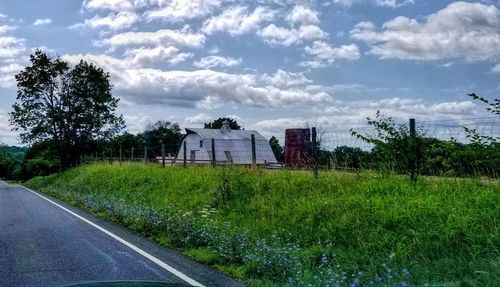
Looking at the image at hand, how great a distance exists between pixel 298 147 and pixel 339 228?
8.53 metres

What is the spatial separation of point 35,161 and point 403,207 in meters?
87.2

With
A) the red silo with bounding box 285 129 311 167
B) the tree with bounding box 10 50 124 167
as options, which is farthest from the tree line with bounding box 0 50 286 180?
the red silo with bounding box 285 129 311 167

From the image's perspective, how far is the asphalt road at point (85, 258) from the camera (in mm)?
7820

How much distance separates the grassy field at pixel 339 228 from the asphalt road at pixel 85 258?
620 mm

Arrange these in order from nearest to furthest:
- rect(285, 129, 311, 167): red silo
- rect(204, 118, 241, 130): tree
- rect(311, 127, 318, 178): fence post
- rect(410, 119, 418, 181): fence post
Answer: rect(410, 119, 418, 181): fence post, rect(311, 127, 318, 178): fence post, rect(285, 129, 311, 167): red silo, rect(204, 118, 241, 130): tree

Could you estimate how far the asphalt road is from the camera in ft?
25.7

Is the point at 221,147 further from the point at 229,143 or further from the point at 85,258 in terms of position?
the point at 85,258

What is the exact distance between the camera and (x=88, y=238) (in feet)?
39.4

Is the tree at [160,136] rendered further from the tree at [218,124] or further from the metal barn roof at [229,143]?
the metal barn roof at [229,143]

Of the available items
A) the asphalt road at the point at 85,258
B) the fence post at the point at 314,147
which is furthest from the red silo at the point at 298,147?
the asphalt road at the point at 85,258

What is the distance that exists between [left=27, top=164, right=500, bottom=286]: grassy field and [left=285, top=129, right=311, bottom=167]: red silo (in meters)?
0.66

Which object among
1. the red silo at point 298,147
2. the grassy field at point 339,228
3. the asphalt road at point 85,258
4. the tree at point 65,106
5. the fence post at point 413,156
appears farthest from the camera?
the tree at point 65,106

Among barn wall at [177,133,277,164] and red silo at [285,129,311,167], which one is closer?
red silo at [285,129,311,167]

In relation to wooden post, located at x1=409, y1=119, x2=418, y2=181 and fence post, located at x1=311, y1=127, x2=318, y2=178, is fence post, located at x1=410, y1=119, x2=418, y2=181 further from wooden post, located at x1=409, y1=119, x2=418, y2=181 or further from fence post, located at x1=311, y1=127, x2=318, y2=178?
fence post, located at x1=311, y1=127, x2=318, y2=178
